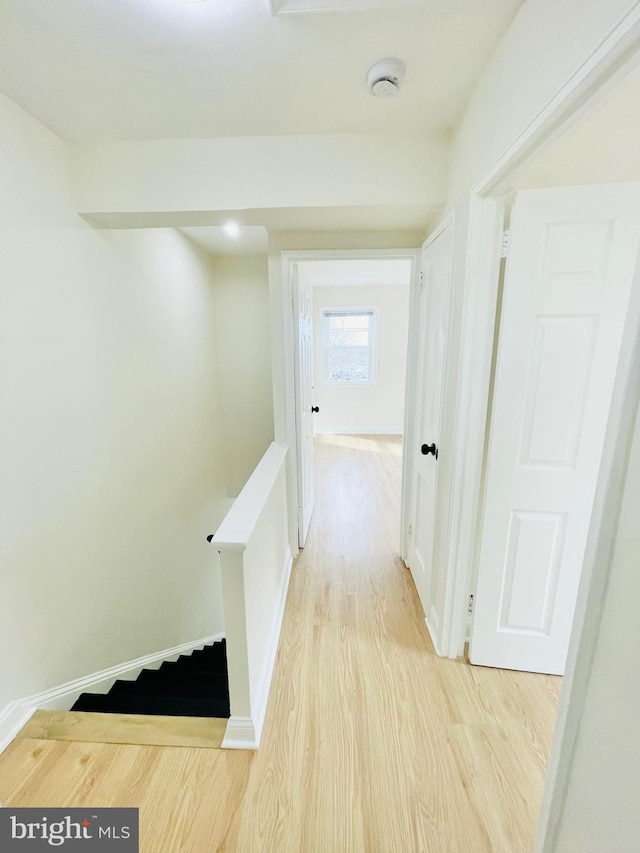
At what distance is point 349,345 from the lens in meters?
5.84

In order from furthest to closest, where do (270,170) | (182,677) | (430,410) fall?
(182,677) < (430,410) < (270,170)

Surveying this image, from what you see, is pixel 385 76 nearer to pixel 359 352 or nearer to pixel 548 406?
pixel 548 406

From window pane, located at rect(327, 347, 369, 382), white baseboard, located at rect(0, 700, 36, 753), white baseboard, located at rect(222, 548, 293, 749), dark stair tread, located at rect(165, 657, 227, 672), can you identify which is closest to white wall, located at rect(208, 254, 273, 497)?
dark stair tread, located at rect(165, 657, 227, 672)

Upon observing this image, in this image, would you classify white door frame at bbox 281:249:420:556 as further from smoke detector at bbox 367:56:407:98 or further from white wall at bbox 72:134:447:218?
smoke detector at bbox 367:56:407:98

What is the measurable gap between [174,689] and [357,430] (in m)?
4.57

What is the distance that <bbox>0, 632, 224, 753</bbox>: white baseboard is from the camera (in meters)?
1.29

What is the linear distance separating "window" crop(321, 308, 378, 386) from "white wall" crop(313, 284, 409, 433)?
3.5 inches

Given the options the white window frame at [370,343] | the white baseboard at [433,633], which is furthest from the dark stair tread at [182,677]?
the white window frame at [370,343]

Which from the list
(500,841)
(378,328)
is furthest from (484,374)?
(378,328)

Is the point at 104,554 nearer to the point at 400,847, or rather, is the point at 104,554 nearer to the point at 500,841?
the point at 400,847

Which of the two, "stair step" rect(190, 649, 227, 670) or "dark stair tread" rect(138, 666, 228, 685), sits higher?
"dark stair tread" rect(138, 666, 228, 685)

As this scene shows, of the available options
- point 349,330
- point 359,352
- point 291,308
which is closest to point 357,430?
point 359,352

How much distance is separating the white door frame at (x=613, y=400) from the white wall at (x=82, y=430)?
5.74ft

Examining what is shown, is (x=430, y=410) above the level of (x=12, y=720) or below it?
above
